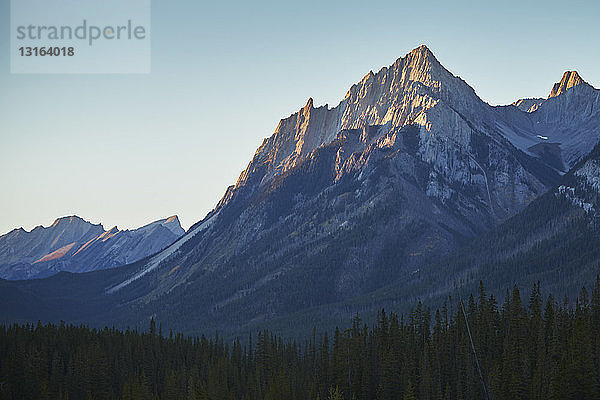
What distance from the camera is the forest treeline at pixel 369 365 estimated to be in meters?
130

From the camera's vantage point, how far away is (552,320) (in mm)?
149500

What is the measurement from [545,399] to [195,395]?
2627 inches

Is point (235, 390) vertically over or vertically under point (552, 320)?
under

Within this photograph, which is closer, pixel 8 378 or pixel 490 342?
pixel 490 342

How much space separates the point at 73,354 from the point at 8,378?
18464 millimetres

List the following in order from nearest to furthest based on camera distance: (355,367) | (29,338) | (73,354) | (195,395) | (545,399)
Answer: (545,399) → (195,395) → (355,367) → (73,354) → (29,338)

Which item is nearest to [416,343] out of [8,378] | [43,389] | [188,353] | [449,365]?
[449,365]

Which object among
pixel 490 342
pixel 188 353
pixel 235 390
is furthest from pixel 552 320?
pixel 188 353

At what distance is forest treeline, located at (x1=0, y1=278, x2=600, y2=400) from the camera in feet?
427

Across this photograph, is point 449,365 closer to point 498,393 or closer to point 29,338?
point 498,393

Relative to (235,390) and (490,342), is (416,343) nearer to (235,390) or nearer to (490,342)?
(490,342)

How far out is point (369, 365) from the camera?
156 metres

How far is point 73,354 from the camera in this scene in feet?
585

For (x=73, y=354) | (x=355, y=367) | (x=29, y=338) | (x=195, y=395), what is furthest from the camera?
(x=29, y=338)
